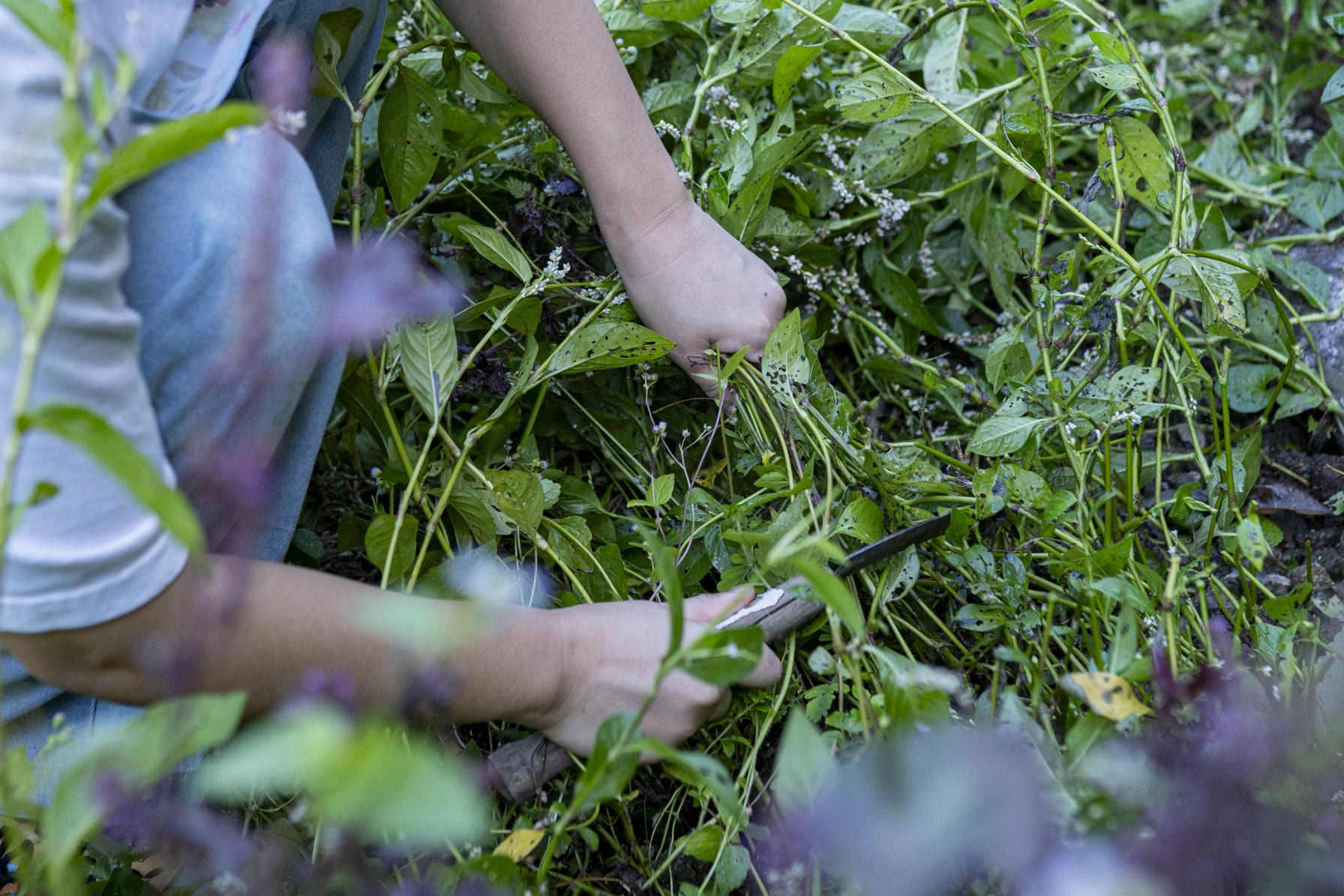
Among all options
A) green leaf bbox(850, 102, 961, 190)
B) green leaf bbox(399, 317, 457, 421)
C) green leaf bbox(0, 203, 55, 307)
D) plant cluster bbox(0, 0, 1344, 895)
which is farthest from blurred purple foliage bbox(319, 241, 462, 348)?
green leaf bbox(850, 102, 961, 190)

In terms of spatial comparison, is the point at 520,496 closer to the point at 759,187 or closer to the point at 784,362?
the point at 784,362

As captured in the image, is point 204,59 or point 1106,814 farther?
point 204,59

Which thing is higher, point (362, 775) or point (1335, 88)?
point (362, 775)

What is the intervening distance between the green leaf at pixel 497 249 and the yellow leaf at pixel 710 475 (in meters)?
0.23

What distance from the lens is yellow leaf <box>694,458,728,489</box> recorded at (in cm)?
87

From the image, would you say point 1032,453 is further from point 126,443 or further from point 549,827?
point 126,443

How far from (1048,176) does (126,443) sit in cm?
78

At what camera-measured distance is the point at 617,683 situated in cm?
67

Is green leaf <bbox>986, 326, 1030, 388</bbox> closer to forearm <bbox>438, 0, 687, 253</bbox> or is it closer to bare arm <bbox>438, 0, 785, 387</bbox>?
bare arm <bbox>438, 0, 785, 387</bbox>

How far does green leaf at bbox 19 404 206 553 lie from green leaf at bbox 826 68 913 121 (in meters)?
0.71

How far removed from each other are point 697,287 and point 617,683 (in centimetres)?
35

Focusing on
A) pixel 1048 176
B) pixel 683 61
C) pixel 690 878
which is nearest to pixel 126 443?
pixel 690 878

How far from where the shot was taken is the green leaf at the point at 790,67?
924mm

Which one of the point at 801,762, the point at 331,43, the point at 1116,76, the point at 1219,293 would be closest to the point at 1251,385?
the point at 1219,293
